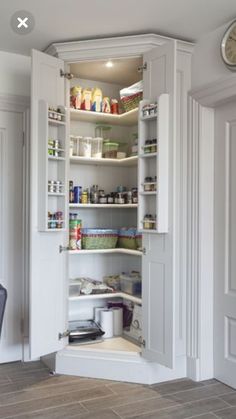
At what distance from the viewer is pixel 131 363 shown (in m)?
3.01

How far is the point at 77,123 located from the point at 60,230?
1143 millimetres

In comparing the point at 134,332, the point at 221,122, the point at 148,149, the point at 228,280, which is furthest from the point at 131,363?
the point at 221,122

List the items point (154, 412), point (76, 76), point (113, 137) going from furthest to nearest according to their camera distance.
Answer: point (113, 137) < point (76, 76) < point (154, 412)

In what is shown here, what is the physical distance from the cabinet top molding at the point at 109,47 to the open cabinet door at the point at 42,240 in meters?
0.11

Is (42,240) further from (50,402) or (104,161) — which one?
(50,402)

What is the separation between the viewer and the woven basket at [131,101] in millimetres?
3277

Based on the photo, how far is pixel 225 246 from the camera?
2.98 m

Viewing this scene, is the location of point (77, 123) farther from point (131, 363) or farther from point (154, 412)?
point (154, 412)

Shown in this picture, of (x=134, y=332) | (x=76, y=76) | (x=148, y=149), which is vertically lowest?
(x=134, y=332)

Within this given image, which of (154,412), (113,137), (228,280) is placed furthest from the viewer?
(113,137)

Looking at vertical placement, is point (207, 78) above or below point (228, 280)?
above

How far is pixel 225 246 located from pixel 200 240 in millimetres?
186

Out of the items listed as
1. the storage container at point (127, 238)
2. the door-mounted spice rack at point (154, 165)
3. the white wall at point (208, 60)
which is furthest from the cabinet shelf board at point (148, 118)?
the storage container at point (127, 238)

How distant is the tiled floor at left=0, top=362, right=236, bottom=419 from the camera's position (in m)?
2.54
